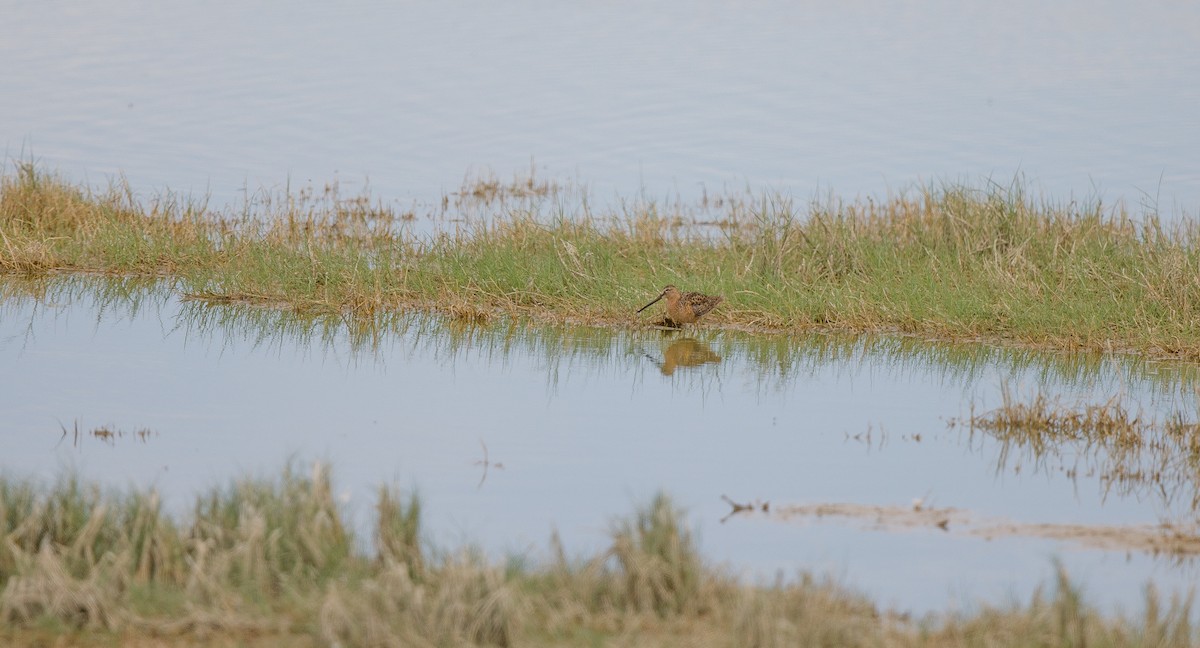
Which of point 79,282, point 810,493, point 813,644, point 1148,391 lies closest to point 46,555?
point 813,644

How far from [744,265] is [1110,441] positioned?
17.2ft

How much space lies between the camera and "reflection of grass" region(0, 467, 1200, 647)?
18.4 ft

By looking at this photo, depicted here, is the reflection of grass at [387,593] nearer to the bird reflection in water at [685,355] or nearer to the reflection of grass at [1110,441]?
the reflection of grass at [1110,441]

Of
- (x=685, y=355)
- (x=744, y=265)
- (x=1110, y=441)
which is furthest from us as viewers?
(x=744, y=265)

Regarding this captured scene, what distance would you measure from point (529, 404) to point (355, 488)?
2.48m

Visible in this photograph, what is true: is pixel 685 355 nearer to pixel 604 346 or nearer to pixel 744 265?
pixel 604 346

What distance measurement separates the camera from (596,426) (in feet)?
31.8

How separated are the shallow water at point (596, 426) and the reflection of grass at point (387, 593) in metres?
0.43

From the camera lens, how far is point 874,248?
557 inches

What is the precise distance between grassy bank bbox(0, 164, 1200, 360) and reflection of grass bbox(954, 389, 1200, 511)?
2.56 meters

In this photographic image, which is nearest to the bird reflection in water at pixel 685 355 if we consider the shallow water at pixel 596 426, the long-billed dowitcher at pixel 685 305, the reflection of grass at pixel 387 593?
the shallow water at pixel 596 426

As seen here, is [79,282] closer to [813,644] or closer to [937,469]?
[937,469]

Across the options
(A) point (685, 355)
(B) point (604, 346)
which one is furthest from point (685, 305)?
(B) point (604, 346)

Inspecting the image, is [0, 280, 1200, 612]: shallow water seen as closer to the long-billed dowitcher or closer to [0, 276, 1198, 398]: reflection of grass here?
[0, 276, 1198, 398]: reflection of grass
